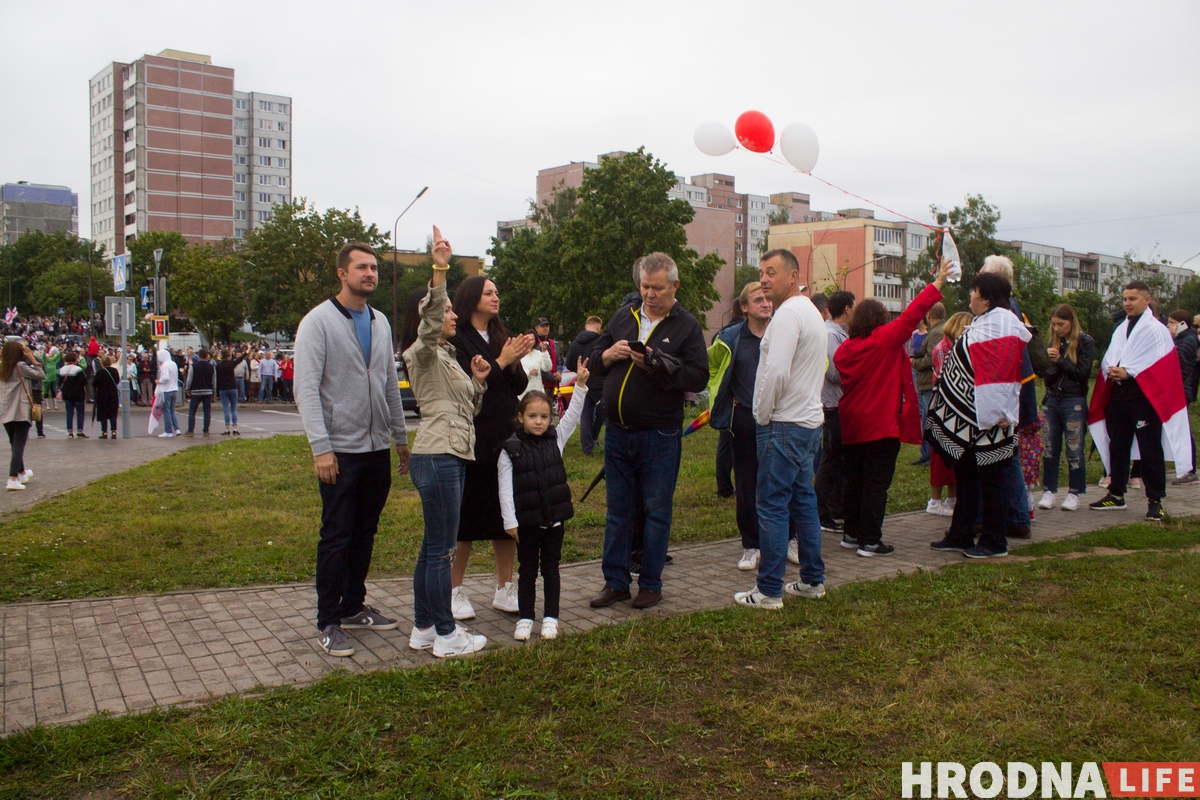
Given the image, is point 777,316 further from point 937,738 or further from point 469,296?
point 937,738

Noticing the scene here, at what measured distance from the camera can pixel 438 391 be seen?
4469 millimetres

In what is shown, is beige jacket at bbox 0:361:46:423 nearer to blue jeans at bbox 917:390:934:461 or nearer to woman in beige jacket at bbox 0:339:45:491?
woman in beige jacket at bbox 0:339:45:491

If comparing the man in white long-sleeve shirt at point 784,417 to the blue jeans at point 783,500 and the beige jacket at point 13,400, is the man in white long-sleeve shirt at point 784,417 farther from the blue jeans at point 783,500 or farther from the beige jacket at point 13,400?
the beige jacket at point 13,400

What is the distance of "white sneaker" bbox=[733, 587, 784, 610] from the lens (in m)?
5.14

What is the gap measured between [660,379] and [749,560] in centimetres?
186

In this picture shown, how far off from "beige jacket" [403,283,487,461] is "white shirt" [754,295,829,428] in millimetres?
1782

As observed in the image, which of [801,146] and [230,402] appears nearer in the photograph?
[801,146]

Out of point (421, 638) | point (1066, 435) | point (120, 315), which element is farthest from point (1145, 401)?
point (120, 315)

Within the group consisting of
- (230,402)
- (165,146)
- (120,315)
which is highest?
(165,146)

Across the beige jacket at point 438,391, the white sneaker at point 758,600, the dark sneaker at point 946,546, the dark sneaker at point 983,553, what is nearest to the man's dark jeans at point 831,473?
the dark sneaker at point 946,546

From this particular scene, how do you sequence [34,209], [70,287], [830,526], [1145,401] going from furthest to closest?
[34,209]
[70,287]
[1145,401]
[830,526]

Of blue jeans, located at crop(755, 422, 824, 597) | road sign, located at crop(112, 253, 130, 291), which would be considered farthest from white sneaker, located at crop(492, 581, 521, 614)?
road sign, located at crop(112, 253, 130, 291)

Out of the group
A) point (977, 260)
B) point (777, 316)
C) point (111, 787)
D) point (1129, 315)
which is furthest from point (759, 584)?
point (977, 260)

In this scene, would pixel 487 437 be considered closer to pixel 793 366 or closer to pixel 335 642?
pixel 335 642
